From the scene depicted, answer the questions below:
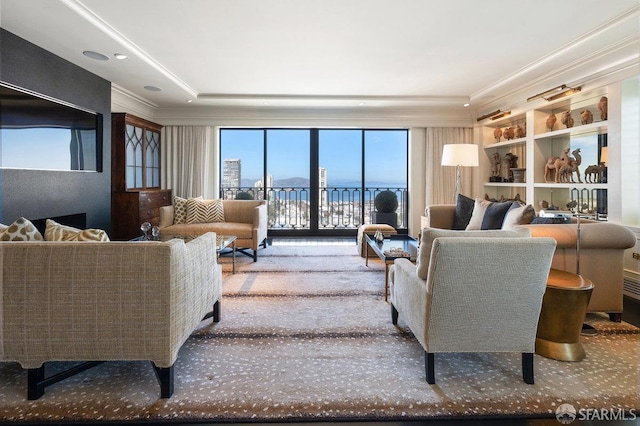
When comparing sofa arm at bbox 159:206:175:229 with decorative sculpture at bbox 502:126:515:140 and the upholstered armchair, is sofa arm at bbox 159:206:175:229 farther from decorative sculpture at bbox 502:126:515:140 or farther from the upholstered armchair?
Result: decorative sculpture at bbox 502:126:515:140

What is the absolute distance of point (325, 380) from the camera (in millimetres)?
1894

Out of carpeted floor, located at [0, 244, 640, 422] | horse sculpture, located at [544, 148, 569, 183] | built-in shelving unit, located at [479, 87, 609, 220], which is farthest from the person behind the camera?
horse sculpture, located at [544, 148, 569, 183]

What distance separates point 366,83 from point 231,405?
4374 mm

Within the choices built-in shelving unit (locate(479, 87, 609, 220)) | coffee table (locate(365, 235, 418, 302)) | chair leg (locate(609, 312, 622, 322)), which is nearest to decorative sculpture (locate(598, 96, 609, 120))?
built-in shelving unit (locate(479, 87, 609, 220))

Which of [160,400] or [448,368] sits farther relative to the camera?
[448,368]

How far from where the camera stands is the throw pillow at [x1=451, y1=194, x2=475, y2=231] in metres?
4.62

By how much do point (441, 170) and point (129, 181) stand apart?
5135 mm

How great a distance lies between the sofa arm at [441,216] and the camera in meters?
4.85

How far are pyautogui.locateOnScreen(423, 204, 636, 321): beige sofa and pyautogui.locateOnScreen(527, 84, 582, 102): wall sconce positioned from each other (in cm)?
222

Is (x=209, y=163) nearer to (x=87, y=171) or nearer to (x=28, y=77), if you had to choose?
(x=87, y=171)

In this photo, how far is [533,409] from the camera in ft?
5.42

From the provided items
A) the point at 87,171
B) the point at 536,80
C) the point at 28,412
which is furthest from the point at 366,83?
the point at 28,412

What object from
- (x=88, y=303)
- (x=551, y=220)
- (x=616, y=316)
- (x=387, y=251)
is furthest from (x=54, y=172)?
(x=616, y=316)

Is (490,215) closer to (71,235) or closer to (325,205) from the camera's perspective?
(71,235)
